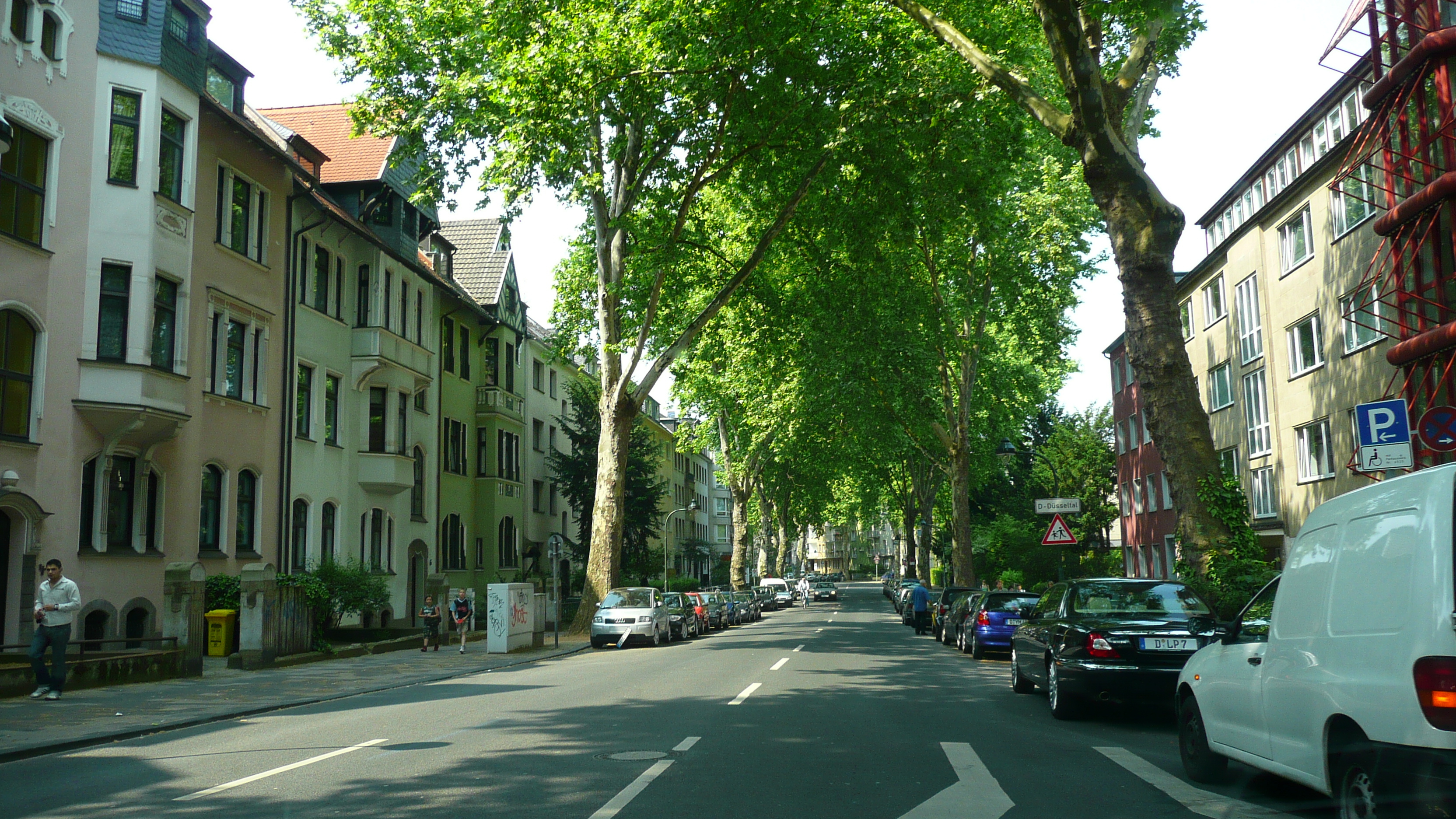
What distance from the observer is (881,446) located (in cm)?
4809

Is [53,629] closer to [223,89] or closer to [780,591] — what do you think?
[223,89]

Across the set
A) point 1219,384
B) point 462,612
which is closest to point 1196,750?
point 462,612

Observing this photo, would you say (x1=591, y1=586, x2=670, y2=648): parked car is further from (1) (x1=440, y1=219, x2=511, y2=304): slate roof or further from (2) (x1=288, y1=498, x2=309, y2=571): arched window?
(1) (x1=440, y1=219, x2=511, y2=304): slate roof

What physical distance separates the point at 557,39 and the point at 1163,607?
1540 cm

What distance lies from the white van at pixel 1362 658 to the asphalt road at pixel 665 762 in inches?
32.2

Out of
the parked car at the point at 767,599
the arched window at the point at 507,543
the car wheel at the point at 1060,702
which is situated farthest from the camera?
the parked car at the point at 767,599

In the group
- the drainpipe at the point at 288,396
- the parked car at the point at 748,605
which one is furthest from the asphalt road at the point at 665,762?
the parked car at the point at 748,605

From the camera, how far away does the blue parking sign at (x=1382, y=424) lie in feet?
35.3

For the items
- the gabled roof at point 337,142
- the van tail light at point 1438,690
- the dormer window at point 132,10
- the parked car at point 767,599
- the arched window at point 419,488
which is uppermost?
the gabled roof at point 337,142

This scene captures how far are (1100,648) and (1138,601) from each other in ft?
3.97

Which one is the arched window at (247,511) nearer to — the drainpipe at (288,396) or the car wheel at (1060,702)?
the drainpipe at (288,396)

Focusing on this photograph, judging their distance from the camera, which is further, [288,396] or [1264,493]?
[1264,493]

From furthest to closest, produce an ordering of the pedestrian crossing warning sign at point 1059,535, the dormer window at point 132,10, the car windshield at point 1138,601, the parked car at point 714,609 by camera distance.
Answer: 1. the parked car at point 714,609
2. the pedestrian crossing warning sign at point 1059,535
3. the dormer window at point 132,10
4. the car windshield at point 1138,601

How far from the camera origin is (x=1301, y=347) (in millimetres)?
29031
